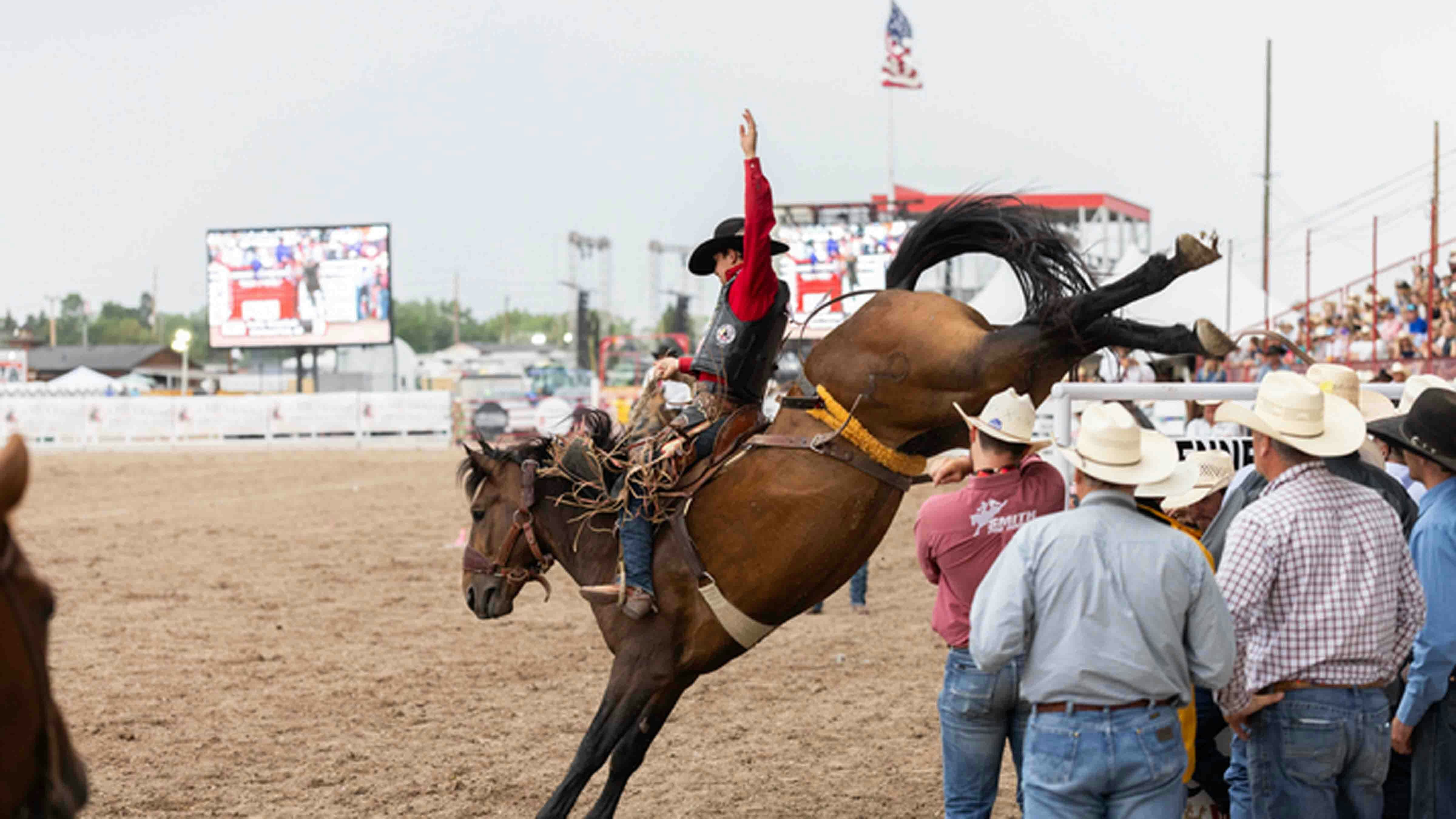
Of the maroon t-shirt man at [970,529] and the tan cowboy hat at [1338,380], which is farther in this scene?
the tan cowboy hat at [1338,380]

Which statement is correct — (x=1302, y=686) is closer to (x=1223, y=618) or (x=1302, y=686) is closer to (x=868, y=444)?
(x=1223, y=618)

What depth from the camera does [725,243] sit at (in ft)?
17.5

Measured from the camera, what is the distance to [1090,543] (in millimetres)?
3207

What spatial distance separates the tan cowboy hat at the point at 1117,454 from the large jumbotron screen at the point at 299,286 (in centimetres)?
3807

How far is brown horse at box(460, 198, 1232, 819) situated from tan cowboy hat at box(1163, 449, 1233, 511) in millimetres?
474

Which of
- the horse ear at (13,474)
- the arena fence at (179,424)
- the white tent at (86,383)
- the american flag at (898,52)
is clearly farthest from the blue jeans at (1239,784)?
the white tent at (86,383)

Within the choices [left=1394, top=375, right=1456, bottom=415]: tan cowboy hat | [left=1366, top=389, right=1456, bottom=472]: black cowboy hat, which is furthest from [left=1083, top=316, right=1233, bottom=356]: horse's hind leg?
[left=1366, top=389, right=1456, bottom=472]: black cowboy hat

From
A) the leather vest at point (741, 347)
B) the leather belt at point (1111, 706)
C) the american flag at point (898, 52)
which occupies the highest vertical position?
the american flag at point (898, 52)

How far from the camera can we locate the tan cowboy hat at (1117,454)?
10.8 feet

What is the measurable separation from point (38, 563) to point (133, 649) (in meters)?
4.98

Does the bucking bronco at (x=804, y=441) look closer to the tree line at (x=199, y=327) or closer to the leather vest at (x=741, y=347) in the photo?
the leather vest at (x=741, y=347)

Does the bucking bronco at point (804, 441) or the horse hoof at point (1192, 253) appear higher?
the horse hoof at point (1192, 253)

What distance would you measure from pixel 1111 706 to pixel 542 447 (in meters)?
3.30

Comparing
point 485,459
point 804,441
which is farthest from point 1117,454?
point 485,459
